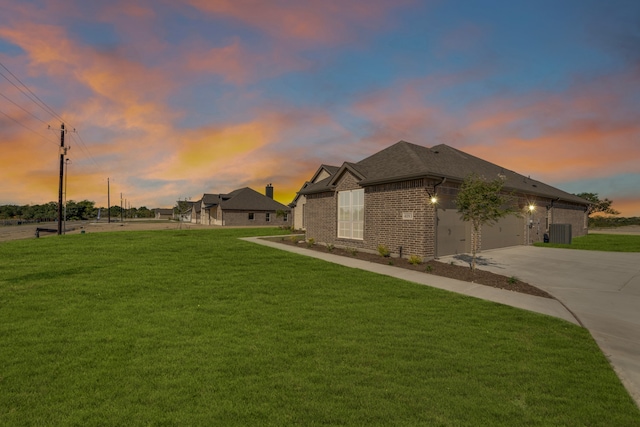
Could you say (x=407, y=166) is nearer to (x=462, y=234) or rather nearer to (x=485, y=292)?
(x=462, y=234)

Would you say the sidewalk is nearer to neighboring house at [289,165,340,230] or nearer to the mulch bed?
the mulch bed

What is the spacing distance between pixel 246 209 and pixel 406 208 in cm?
4696

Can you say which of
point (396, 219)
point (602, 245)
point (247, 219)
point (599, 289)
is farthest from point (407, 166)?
point (247, 219)

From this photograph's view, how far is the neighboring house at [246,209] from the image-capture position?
56.2 m

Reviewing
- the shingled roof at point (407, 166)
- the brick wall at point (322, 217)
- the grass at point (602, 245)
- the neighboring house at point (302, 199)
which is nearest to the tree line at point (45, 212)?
the neighboring house at point (302, 199)

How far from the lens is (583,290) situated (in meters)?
9.40

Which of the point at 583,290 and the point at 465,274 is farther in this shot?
the point at 465,274

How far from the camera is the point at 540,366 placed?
14.8ft

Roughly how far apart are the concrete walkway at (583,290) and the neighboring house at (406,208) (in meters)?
1.97

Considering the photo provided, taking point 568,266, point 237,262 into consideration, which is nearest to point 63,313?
point 237,262

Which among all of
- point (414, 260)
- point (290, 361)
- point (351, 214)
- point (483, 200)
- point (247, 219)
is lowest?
point (290, 361)

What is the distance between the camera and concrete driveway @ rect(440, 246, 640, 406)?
513 cm

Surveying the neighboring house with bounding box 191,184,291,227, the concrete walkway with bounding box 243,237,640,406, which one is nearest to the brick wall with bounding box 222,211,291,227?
the neighboring house with bounding box 191,184,291,227

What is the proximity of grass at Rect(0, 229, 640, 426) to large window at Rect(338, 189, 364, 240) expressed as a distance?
31.5 feet
